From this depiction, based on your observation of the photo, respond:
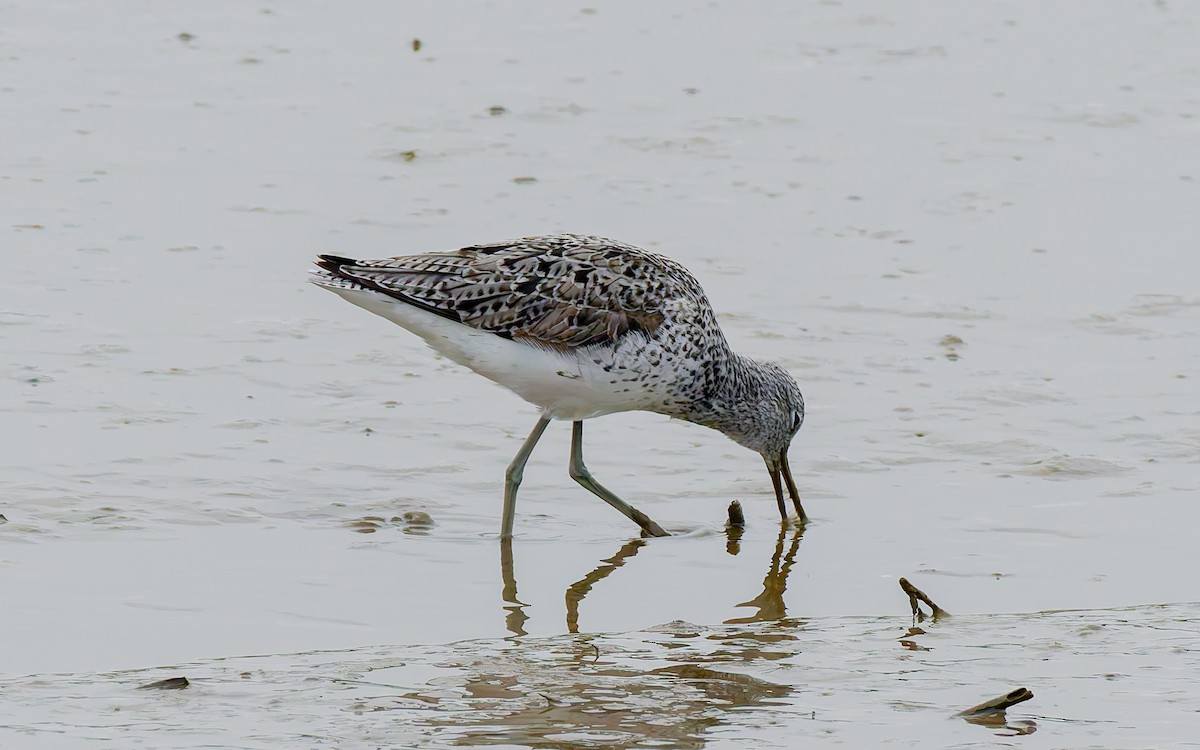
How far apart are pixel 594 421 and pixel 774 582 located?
8.21ft

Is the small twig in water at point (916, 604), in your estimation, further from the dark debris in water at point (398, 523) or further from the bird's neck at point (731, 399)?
the dark debris in water at point (398, 523)

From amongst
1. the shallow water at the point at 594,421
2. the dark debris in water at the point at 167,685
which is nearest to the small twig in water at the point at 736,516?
the shallow water at the point at 594,421

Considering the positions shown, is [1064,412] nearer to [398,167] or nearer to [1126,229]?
[1126,229]

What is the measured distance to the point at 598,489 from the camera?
28.4ft

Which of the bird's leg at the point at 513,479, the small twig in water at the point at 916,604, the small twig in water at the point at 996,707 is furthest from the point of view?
the bird's leg at the point at 513,479

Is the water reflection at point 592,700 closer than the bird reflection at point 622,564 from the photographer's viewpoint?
Yes

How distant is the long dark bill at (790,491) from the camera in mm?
8727

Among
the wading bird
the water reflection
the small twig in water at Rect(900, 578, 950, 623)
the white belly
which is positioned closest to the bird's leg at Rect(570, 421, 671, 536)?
the wading bird

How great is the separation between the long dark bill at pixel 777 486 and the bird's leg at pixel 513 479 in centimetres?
122

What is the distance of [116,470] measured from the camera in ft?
27.7

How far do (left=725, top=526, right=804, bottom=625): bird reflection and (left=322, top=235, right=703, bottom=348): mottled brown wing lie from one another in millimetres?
1200

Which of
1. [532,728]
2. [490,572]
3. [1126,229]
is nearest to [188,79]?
[1126,229]

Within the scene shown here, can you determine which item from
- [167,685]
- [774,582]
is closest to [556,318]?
[774,582]

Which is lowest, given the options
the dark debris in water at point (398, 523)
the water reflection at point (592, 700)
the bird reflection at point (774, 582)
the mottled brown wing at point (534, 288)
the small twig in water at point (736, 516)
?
the bird reflection at point (774, 582)
